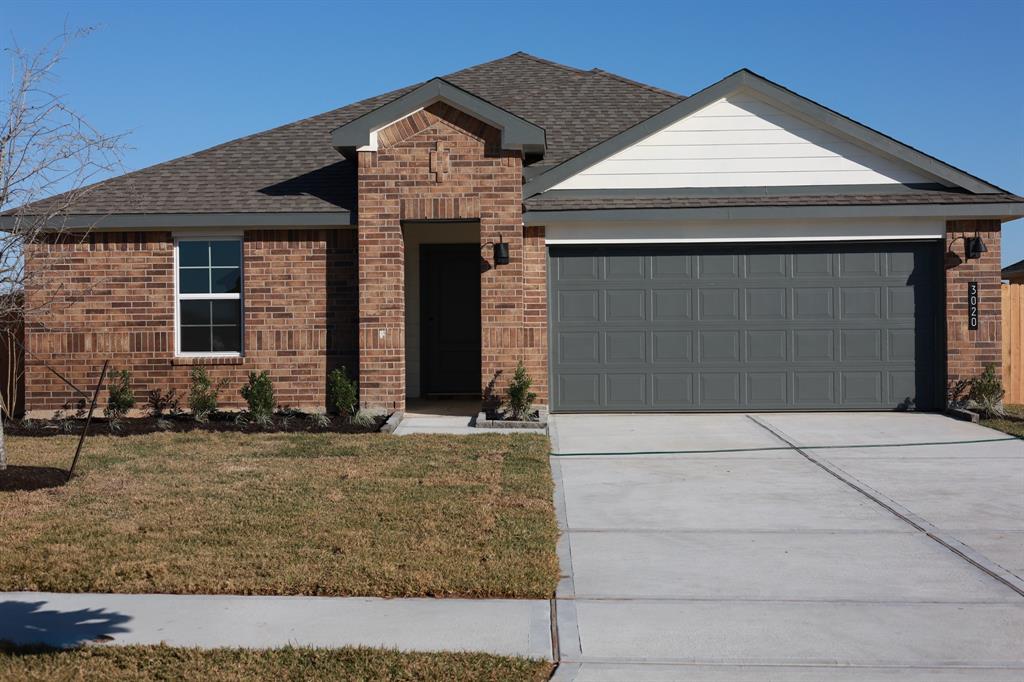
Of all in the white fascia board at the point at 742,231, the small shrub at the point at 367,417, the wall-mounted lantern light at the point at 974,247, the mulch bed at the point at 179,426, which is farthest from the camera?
the white fascia board at the point at 742,231

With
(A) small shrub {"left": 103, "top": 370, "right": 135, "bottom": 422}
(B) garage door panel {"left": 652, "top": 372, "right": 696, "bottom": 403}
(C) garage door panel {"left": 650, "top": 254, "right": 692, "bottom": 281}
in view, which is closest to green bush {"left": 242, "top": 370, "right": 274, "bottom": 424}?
(A) small shrub {"left": 103, "top": 370, "right": 135, "bottom": 422}

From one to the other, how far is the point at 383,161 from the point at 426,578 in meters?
8.78

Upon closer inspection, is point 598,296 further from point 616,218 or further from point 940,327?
point 940,327

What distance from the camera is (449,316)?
53.7 feet

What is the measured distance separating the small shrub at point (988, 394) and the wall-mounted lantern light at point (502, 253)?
6.81 metres

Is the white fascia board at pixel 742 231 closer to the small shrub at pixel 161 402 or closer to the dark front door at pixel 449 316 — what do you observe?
the dark front door at pixel 449 316

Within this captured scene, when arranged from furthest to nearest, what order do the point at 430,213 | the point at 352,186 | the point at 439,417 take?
1. the point at 352,186
2. the point at 439,417
3. the point at 430,213

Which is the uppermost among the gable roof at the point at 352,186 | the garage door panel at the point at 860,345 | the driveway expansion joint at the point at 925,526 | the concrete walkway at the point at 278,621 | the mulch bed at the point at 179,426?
the gable roof at the point at 352,186

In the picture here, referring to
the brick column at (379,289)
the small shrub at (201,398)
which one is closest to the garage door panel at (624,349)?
the brick column at (379,289)

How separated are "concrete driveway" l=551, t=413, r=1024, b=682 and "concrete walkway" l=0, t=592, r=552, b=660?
360mm

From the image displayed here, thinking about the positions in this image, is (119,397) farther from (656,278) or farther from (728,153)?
(728,153)

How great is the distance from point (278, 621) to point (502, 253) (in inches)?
344

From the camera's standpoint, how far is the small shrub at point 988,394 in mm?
13514

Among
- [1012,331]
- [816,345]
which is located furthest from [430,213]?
[1012,331]
